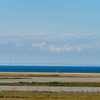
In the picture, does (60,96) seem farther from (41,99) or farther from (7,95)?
(7,95)

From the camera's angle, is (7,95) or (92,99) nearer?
(92,99)

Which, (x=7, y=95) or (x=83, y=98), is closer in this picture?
(x=83, y=98)

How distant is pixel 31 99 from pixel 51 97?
14.7 ft

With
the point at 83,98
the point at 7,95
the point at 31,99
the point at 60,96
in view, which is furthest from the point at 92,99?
the point at 7,95

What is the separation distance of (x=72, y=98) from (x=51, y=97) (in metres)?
4.03

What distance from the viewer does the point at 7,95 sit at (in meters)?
59.3

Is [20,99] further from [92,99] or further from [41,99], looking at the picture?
[92,99]

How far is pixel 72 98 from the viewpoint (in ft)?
181

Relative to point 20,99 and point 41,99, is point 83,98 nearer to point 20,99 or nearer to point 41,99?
point 41,99

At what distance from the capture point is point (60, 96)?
189ft

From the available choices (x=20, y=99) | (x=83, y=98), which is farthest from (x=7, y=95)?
(x=83, y=98)

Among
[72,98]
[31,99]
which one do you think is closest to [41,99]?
[31,99]

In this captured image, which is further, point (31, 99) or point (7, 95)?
point (7, 95)

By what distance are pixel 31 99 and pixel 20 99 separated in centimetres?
212
